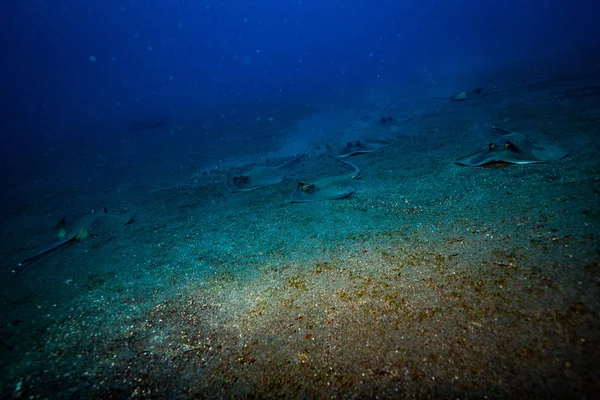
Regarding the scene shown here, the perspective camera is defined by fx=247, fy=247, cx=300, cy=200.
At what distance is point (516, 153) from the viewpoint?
4.78m

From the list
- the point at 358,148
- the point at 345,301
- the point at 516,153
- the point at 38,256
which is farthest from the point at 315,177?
the point at 38,256

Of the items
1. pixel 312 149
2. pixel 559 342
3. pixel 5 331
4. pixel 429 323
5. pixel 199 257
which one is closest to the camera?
pixel 559 342

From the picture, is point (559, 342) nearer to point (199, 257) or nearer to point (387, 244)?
point (387, 244)

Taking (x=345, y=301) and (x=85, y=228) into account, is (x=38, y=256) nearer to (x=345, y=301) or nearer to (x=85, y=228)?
(x=85, y=228)

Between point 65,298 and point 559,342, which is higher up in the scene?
point 559,342

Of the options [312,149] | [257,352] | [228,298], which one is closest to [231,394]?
[257,352]

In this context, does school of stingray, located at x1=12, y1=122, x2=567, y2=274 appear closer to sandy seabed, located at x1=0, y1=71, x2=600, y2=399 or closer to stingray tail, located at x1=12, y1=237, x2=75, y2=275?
stingray tail, located at x1=12, y1=237, x2=75, y2=275

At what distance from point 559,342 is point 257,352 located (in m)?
2.26

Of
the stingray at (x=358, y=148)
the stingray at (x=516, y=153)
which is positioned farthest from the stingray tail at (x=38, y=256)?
the stingray at (x=516, y=153)

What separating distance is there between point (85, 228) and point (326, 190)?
5340 millimetres

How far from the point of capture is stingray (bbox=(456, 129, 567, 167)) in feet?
15.1

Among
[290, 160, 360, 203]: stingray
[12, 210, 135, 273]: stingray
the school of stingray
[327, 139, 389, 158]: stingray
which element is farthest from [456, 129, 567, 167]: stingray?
[12, 210, 135, 273]: stingray

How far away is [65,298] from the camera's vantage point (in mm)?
3348

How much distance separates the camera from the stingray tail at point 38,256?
440 cm
